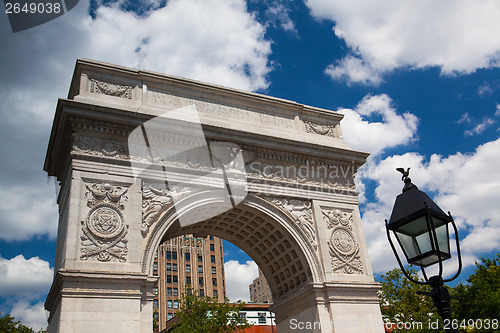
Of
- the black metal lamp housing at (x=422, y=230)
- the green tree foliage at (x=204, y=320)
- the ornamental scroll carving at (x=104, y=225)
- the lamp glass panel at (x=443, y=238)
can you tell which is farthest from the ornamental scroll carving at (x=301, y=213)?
the green tree foliage at (x=204, y=320)

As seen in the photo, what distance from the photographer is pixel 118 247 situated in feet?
51.5

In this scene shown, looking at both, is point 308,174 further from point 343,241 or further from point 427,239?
point 427,239

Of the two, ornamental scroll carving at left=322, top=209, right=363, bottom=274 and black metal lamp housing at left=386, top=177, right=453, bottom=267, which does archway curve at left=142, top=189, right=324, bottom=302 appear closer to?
ornamental scroll carving at left=322, top=209, right=363, bottom=274

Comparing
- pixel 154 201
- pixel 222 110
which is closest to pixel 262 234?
pixel 154 201

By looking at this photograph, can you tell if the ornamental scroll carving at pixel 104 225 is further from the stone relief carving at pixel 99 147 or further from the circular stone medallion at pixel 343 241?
the circular stone medallion at pixel 343 241

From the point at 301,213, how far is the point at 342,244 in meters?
2.28

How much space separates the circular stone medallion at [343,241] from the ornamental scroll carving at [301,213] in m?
1.03

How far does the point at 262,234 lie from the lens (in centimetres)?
2062

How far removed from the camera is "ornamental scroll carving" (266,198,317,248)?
63.6ft

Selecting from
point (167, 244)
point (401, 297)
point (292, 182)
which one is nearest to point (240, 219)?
Answer: point (292, 182)

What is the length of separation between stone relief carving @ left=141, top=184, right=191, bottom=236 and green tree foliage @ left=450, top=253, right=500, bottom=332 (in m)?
15.5

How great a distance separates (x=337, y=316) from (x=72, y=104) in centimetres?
1317

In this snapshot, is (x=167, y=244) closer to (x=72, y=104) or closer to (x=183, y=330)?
(x=183, y=330)

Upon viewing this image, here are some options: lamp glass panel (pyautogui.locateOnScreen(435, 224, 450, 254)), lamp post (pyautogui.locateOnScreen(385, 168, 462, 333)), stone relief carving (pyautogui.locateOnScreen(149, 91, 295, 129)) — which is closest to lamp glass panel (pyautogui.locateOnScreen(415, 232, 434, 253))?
lamp post (pyautogui.locateOnScreen(385, 168, 462, 333))
